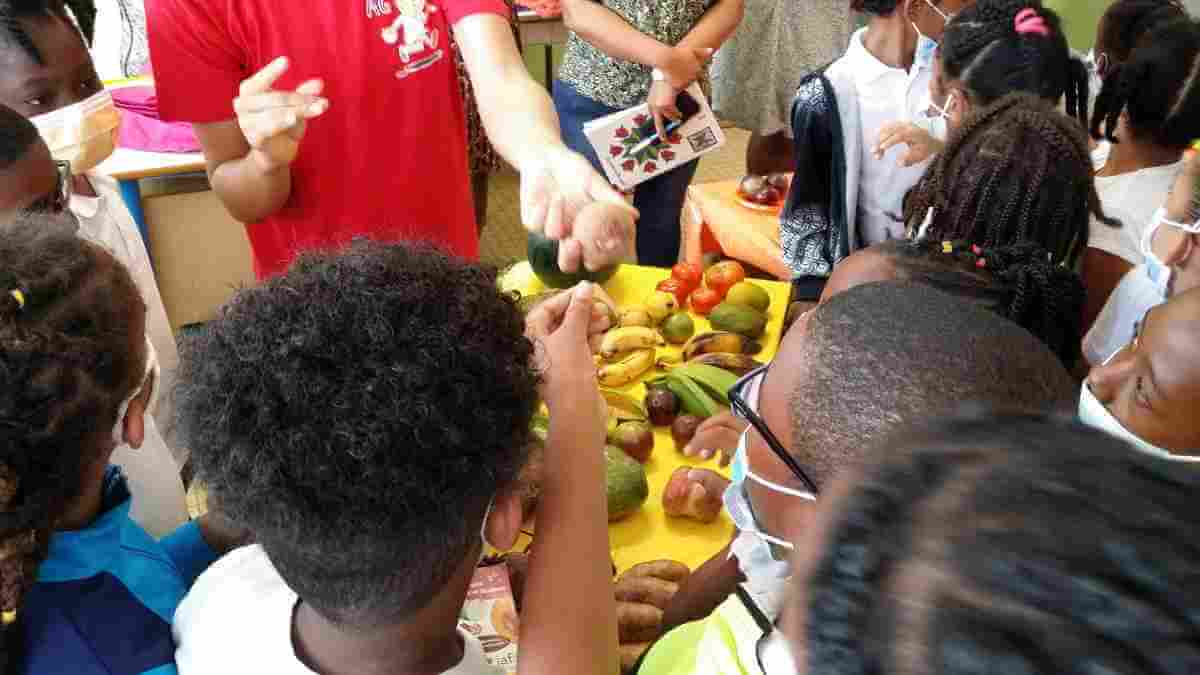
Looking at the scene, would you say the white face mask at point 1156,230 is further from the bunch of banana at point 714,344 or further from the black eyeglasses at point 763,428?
the black eyeglasses at point 763,428

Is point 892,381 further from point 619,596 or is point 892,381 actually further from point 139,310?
point 139,310

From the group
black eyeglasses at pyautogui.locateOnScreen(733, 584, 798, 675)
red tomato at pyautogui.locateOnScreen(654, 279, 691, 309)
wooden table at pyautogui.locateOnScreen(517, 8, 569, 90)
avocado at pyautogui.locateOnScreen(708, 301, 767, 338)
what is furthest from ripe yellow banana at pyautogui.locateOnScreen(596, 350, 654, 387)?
wooden table at pyautogui.locateOnScreen(517, 8, 569, 90)

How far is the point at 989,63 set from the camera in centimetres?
197

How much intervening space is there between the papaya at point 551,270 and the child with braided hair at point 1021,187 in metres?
0.83

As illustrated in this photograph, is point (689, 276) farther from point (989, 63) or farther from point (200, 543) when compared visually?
point (200, 543)

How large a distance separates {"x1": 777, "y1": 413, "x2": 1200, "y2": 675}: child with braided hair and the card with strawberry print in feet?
7.27

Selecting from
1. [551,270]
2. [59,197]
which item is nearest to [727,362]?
[551,270]

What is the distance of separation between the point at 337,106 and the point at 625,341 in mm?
804

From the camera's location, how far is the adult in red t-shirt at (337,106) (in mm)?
1382

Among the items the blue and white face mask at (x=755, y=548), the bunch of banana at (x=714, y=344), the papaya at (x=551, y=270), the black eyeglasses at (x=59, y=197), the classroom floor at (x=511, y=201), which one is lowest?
the classroom floor at (x=511, y=201)

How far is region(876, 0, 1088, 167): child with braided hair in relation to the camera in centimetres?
197

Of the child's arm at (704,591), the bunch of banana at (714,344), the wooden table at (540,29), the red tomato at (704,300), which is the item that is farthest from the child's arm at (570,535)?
the wooden table at (540,29)

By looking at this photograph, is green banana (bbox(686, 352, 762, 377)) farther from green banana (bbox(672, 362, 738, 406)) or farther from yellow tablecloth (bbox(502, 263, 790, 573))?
yellow tablecloth (bbox(502, 263, 790, 573))

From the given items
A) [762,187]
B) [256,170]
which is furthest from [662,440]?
[762,187]
